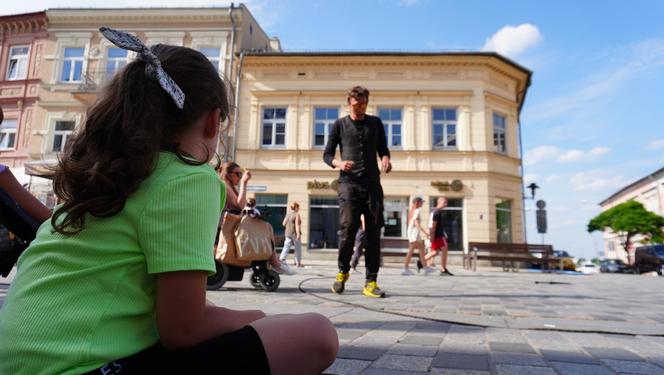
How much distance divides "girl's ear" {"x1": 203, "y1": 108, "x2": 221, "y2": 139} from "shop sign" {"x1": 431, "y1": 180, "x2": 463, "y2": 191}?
17440 millimetres

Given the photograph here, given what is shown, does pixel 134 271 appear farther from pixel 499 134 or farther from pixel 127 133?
pixel 499 134

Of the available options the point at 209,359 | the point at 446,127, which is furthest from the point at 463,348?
the point at 446,127

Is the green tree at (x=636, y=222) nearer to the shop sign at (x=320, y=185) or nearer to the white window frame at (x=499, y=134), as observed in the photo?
the white window frame at (x=499, y=134)

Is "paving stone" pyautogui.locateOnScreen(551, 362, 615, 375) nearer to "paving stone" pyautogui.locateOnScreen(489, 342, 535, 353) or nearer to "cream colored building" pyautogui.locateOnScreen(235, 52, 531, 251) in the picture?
"paving stone" pyautogui.locateOnScreen(489, 342, 535, 353)

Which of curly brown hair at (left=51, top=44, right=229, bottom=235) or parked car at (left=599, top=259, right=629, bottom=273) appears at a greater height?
curly brown hair at (left=51, top=44, right=229, bottom=235)

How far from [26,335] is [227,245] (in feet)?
14.4

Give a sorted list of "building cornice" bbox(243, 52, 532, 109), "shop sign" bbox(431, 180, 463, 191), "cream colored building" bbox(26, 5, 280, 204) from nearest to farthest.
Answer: "shop sign" bbox(431, 180, 463, 191)
"building cornice" bbox(243, 52, 532, 109)
"cream colored building" bbox(26, 5, 280, 204)

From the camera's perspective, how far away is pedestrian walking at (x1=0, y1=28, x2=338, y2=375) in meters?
0.86

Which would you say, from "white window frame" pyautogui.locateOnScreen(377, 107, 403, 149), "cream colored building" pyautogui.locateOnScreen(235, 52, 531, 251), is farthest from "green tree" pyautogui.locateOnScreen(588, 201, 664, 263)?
"white window frame" pyautogui.locateOnScreen(377, 107, 403, 149)

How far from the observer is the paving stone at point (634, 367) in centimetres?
189

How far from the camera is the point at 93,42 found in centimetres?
2106

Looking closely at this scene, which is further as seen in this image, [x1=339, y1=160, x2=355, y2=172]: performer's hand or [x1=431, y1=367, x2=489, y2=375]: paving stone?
[x1=339, y1=160, x2=355, y2=172]: performer's hand

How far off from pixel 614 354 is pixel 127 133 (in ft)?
8.30

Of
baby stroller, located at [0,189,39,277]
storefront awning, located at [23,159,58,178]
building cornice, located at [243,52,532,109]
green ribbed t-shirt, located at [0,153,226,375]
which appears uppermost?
building cornice, located at [243,52,532,109]
